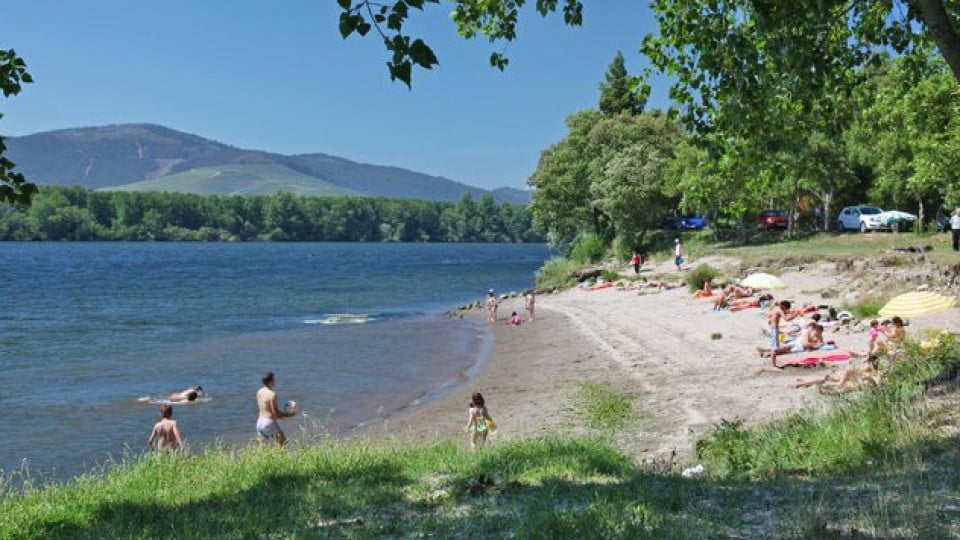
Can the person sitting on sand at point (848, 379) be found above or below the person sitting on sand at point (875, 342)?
below

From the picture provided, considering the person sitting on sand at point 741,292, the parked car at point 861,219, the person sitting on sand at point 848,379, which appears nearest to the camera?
the person sitting on sand at point 848,379

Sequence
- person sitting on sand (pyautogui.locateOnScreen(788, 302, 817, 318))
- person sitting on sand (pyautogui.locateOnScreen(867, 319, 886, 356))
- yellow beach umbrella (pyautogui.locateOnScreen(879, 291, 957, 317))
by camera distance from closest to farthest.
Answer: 1. person sitting on sand (pyautogui.locateOnScreen(867, 319, 886, 356))
2. yellow beach umbrella (pyautogui.locateOnScreen(879, 291, 957, 317))
3. person sitting on sand (pyautogui.locateOnScreen(788, 302, 817, 318))

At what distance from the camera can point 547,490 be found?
24.1ft

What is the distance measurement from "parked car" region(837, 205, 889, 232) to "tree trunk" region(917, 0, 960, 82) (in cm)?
4664

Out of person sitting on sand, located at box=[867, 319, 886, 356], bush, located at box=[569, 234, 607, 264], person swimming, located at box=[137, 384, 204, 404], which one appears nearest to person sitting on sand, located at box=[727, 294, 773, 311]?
person sitting on sand, located at box=[867, 319, 886, 356]

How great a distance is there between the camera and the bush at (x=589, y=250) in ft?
203

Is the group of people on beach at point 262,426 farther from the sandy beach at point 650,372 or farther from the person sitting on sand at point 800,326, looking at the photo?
the person sitting on sand at point 800,326

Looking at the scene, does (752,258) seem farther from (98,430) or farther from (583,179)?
(98,430)

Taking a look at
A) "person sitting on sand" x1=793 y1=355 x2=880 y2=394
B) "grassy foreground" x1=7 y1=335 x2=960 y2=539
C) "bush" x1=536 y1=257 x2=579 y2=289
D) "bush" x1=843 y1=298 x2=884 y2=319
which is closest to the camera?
"grassy foreground" x1=7 y1=335 x2=960 y2=539

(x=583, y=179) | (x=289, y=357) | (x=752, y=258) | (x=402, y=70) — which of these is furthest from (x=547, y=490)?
(x=583, y=179)

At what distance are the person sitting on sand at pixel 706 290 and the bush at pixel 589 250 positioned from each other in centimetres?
2349

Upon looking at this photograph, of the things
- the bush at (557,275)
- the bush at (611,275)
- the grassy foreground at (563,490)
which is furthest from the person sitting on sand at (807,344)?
the bush at (557,275)

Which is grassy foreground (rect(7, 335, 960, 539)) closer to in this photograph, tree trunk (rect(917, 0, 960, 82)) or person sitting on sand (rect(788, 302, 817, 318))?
tree trunk (rect(917, 0, 960, 82))

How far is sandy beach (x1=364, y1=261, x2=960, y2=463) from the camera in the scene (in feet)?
53.0
